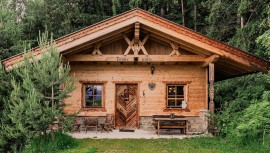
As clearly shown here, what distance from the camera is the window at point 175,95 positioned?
1514cm

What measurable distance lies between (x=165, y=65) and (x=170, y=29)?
2622 millimetres

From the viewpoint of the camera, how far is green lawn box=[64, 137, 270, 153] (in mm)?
9531

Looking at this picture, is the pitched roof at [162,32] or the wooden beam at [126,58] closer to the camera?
the pitched roof at [162,32]

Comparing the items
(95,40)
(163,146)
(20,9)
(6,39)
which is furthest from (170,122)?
(20,9)

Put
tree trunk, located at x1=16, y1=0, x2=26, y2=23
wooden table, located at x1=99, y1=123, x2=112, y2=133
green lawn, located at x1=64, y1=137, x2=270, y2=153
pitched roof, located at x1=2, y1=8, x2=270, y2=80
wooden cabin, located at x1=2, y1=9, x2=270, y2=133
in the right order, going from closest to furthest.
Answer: green lawn, located at x1=64, y1=137, x2=270, y2=153 → pitched roof, located at x1=2, y1=8, x2=270, y2=80 → wooden table, located at x1=99, y1=123, x2=112, y2=133 → wooden cabin, located at x1=2, y1=9, x2=270, y2=133 → tree trunk, located at x1=16, y1=0, x2=26, y2=23

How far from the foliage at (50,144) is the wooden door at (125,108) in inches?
185

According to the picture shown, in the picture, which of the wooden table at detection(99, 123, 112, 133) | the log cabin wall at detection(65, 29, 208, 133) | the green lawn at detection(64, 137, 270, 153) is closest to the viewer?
the green lawn at detection(64, 137, 270, 153)

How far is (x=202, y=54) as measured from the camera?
46.1 ft

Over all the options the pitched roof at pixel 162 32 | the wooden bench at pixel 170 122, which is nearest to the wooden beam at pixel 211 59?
the pitched roof at pixel 162 32

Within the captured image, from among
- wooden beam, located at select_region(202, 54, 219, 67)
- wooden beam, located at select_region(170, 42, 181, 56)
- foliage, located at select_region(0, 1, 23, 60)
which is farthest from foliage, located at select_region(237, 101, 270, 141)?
foliage, located at select_region(0, 1, 23, 60)

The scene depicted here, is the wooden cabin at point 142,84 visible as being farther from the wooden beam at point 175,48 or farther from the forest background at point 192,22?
the forest background at point 192,22

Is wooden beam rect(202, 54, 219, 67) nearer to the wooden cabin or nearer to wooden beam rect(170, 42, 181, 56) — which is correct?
the wooden cabin

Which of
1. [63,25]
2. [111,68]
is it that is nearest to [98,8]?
[63,25]

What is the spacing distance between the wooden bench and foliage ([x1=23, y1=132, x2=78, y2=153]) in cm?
390
